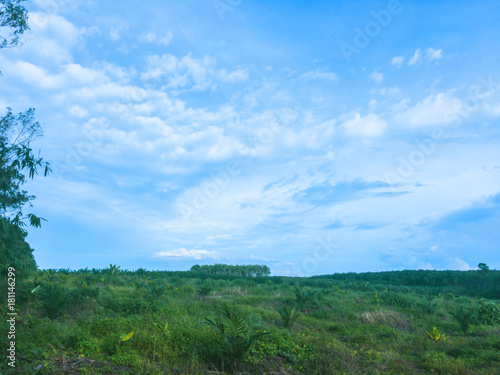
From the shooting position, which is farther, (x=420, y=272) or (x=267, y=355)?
(x=420, y=272)

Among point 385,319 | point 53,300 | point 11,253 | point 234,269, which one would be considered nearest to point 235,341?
point 53,300

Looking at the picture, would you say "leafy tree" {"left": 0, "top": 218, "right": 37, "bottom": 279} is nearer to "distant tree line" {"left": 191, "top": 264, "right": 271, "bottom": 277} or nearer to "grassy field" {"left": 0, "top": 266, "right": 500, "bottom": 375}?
"grassy field" {"left": 0, "top": 266, "right": 500, "bottom": 375}

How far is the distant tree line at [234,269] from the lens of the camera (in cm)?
4791

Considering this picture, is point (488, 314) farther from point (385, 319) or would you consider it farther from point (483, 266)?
point (483, 266)

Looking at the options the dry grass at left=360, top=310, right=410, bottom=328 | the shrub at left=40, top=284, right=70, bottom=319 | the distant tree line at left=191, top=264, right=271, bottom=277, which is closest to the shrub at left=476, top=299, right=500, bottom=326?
the dry grass at left=360, top=310, right=410, bottom=328

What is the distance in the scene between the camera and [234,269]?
4819 cm

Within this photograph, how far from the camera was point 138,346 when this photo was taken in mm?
7988

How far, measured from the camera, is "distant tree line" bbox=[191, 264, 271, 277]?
157 feet

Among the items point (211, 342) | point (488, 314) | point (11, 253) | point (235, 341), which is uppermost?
point (11, 253)

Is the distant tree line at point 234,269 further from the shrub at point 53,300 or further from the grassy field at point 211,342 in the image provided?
the shrub at point 53,300

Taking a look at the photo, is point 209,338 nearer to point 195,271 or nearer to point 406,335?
point 406,335

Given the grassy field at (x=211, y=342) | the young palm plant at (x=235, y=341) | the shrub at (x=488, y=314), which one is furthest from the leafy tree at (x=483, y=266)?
the young palm plant at (x=235, y=341)

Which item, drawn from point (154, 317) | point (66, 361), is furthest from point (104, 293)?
point (66, 361)

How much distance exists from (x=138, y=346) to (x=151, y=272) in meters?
28.8
